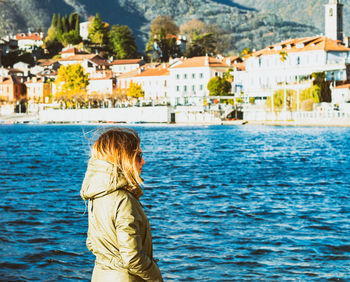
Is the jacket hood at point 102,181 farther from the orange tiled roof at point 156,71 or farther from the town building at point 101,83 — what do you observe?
the town building at point 101,83

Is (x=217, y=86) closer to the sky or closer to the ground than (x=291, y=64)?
closer to the ground

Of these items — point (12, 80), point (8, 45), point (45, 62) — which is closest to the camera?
point (12, 80)

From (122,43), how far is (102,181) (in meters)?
159

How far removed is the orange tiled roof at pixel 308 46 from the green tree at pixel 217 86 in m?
6.25

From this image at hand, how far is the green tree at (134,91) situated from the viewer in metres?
116

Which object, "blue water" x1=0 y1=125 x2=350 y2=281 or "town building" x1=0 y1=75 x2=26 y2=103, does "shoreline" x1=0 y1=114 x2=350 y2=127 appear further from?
"blue water" x1=0 y1=125 x2=350 y2=281

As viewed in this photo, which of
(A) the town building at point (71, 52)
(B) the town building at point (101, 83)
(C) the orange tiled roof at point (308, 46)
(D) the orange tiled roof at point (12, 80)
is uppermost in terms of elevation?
(A) the town building at point (71, 52)

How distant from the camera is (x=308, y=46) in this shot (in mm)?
89938

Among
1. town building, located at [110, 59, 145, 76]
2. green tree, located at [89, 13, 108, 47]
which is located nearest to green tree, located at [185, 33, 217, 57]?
town building, located at [110, 59, 145, 76]

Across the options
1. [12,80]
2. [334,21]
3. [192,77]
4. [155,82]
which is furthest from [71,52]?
[334,21]

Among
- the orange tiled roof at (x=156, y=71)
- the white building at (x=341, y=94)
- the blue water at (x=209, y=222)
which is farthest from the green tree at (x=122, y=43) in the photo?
the blue water at (x=209, y=222)

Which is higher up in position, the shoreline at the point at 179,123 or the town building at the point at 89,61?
the town building at the point at 89,61

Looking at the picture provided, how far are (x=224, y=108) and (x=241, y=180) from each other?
68705 millimetres

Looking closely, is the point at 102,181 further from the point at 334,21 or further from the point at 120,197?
the point at 334,21
